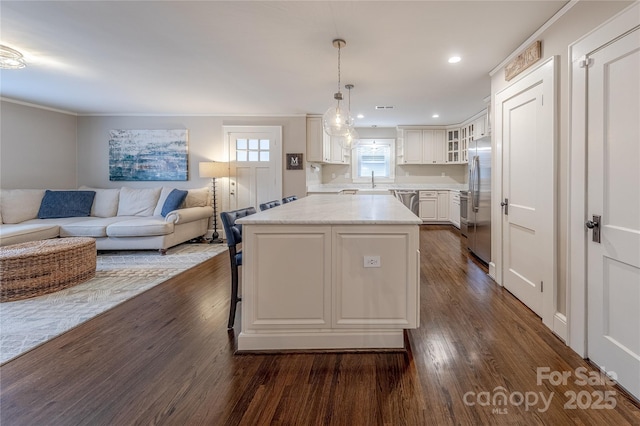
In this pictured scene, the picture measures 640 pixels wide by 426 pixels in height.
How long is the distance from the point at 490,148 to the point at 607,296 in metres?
2.26

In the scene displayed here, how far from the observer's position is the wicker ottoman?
109 inches

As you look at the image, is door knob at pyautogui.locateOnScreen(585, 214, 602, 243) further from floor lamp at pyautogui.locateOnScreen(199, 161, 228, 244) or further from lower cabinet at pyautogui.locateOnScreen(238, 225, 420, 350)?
floor lamp at pyautogui.locateOnScreen(199, 161, 228, 244)

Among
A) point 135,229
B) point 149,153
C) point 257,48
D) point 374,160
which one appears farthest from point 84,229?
point 374,160

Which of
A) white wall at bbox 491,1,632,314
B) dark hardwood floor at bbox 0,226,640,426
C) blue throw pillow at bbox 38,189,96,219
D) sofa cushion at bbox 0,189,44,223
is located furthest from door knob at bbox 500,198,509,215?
sofa cushion at bbox 0,189,44,223

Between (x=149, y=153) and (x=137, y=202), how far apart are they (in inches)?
43.6

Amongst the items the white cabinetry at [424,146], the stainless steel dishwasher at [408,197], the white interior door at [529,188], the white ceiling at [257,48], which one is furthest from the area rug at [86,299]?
the white cabinetry at [424,146]

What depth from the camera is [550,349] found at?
78.0 inches

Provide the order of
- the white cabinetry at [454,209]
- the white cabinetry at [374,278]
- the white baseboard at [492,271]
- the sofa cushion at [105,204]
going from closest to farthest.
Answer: the white cabinetry at [374,278] < the white baseboard at [492,271] < the sofa cushion at [105,204] < the white cabinetry at [454,209]

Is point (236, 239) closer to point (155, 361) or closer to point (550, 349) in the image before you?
point (155, 361)

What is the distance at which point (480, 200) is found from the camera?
398 cm

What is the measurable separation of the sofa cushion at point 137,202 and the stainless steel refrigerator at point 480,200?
512cm

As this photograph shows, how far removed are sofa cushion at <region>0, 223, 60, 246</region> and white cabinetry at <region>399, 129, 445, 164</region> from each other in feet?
22.4

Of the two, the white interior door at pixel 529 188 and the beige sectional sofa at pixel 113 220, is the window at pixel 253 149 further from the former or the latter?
the white interior door at pixel 529 188

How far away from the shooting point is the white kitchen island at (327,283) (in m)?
1.94
